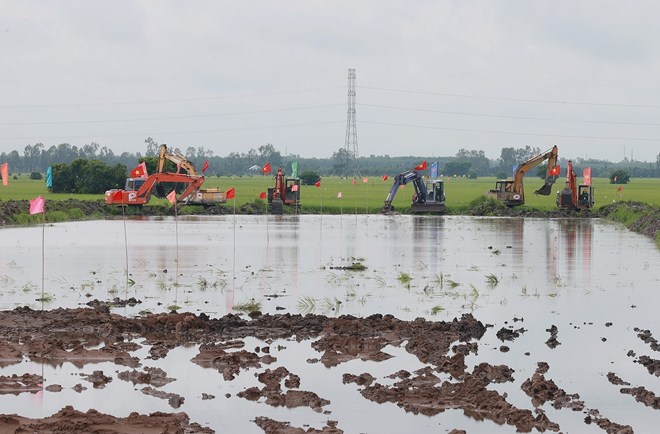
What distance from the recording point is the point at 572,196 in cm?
6469

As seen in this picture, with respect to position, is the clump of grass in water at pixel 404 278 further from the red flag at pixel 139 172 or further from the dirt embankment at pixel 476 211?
the red flag at pixel 139 172

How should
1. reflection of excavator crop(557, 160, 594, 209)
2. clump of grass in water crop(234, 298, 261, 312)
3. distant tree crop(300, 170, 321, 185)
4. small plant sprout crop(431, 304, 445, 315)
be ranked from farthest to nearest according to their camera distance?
distant tree crop(300, 170, 321, 185)
reflection of excavator crop(557, 160, 594, 209)
small plant sprout crop(431, 304, 445, 315)
clump of grass in water crop(234, 298, 261, 312)

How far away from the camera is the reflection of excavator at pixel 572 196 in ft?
211

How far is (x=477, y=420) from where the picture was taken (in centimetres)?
1263

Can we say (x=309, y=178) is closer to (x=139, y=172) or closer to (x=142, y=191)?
(x=139, y=172)

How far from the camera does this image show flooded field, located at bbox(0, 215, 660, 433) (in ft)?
42.9

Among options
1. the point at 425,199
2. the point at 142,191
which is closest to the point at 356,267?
the point at 142,191

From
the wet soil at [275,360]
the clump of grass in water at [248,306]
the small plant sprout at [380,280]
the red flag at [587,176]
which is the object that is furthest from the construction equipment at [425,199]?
the wet soil at [275,360]

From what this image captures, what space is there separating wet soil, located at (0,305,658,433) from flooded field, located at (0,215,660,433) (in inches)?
3.4

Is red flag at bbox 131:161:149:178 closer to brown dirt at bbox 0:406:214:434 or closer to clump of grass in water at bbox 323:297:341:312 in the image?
clump of grass in water at bbox 323:297:341:312

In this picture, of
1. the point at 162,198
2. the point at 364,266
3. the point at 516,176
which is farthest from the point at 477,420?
the point at 162,198

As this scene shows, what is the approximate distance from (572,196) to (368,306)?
147 feet

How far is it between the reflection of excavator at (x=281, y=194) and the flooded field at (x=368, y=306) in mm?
19360

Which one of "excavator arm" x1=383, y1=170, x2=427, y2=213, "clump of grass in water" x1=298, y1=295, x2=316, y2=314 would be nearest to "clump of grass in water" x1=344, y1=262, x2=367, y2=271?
"clump of grass in water" x1=298, y1=295, x2=316, y2=314
